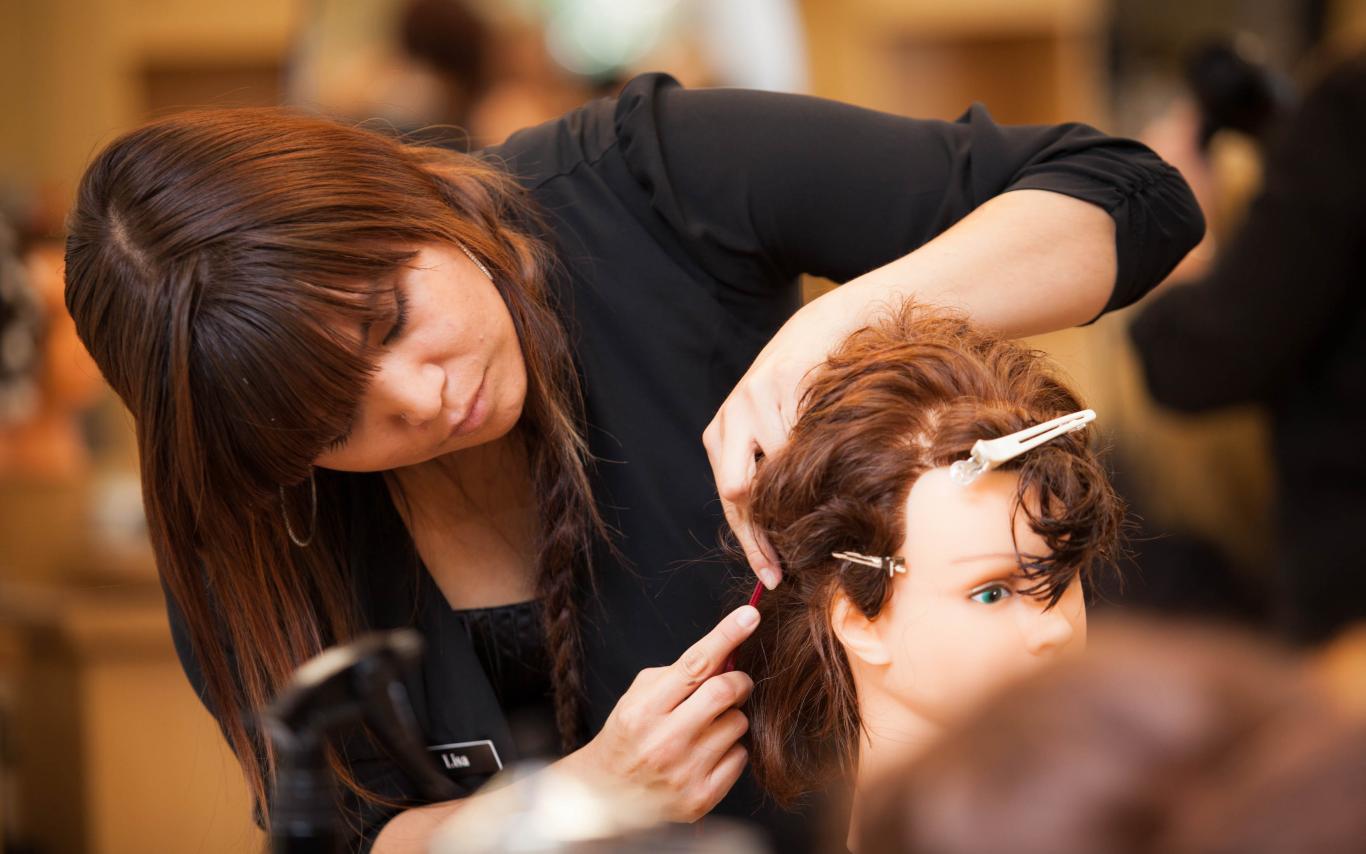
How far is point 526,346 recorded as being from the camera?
1.05m

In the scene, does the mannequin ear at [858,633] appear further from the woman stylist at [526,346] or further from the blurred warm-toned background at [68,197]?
the blurred warm-toned background at [68,197]

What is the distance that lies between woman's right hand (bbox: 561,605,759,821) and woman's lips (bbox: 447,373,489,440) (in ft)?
0.74

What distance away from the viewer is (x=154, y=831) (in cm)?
256

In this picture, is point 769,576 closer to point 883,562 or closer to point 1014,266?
point 883,562

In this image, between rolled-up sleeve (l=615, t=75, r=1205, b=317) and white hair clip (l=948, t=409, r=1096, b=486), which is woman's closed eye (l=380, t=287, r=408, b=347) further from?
white hair clip (l=948, t=409, r=1096, b=486)

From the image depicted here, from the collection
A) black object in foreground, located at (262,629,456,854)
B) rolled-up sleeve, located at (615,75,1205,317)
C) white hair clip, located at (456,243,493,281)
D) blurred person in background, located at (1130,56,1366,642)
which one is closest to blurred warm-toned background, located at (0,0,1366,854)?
blurred person in background, located at (1130,56,1366,642)

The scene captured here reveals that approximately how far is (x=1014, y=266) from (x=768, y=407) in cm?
21

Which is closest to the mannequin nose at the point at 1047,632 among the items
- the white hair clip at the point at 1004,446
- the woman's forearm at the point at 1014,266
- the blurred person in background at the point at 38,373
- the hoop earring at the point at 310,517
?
the white hair clip at the point at 1004,446

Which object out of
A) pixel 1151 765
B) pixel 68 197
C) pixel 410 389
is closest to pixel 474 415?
pixel 410 389

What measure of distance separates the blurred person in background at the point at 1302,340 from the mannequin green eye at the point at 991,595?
85cm

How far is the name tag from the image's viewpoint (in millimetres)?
1091

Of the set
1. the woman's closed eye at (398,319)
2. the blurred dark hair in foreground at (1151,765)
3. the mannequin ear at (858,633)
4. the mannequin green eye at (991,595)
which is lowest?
the mannequin ear at (858,633)

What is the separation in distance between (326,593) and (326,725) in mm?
444

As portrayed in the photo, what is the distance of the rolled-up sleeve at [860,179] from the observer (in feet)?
3.39
